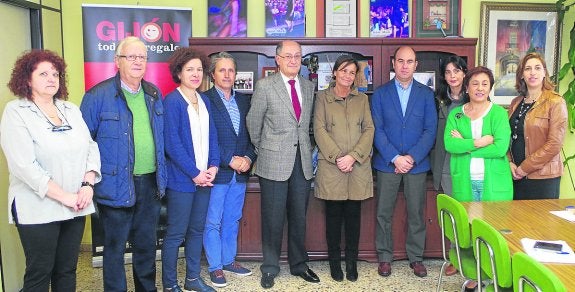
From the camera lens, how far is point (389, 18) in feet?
13.5

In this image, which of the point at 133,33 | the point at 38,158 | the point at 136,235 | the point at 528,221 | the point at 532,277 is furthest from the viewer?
the point at 133,33

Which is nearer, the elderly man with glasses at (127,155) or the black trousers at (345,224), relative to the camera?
the elderly man with glasses at (127,155)

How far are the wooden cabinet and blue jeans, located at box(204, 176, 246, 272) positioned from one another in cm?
34

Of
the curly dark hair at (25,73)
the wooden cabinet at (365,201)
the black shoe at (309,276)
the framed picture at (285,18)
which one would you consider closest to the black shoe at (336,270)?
the black shoe at (309,276)

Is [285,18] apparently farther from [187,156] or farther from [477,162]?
[477,162]

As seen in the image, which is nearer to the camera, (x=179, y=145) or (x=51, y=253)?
(x=51, y=253)

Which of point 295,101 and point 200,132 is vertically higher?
point 295,101

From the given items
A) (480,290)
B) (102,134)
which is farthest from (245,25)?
(480,290)

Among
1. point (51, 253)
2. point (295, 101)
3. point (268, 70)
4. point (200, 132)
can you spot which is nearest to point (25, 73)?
point (51, 253)

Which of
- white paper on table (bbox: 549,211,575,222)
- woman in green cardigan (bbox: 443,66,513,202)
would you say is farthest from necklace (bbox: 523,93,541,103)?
white paper on table (bbox: 549,211,575,222)

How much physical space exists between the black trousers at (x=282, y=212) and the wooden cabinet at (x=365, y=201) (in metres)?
0.42

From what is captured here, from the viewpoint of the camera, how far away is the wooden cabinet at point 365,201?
3.77m

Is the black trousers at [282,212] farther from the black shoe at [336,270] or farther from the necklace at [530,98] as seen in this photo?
the necklace at [530,98]

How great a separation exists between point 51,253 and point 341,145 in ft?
6.15
